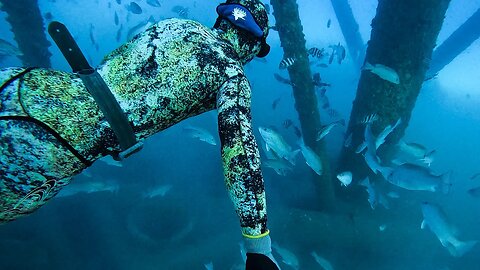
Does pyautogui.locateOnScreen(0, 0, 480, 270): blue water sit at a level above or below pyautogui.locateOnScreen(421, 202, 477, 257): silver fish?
below

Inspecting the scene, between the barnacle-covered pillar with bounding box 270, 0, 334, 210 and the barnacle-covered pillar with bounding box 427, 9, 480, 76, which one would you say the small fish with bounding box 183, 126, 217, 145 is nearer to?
the barnacle-covered pillar with bounding box 270, 0, 334, 210

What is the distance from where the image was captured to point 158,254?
7992mm

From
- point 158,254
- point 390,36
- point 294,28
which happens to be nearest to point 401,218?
point 390,36

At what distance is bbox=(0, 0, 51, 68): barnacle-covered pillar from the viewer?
998 cm

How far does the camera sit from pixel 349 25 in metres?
22.6

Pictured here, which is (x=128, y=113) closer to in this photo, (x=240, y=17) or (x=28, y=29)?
(x=240, y=17)

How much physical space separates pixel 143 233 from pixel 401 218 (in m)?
8.12

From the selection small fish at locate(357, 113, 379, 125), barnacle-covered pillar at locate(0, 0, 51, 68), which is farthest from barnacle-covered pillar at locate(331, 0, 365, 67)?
barnacle-covered pillar at locate(0, 0, 51, 68)

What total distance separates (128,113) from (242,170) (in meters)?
0.82

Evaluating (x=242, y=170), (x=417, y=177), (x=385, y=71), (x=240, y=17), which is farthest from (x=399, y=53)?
(x=242, y=170)

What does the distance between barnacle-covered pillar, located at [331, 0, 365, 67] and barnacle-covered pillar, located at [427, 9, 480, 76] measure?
705 cm

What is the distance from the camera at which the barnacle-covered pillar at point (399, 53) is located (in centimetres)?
718

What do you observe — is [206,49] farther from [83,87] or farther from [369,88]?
[369,88]

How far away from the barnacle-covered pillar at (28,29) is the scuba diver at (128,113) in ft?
35.7
